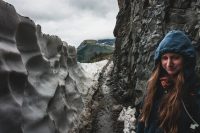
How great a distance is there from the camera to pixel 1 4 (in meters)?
7.24

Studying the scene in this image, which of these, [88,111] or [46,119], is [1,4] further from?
[88,111]

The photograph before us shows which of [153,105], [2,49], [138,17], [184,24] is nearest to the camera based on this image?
[153,105]

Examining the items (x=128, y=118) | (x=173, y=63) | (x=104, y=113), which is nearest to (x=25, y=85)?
(x=173, y=63)

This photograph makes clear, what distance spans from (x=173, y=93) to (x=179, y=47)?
0.53m

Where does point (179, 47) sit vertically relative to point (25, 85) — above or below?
above

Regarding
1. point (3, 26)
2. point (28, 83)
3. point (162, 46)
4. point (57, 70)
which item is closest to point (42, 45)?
point (57, 70)

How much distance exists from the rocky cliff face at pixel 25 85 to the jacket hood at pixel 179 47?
341 centimetres

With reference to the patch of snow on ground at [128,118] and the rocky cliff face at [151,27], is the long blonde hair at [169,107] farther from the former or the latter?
the patch of snow on ground at [128,118]

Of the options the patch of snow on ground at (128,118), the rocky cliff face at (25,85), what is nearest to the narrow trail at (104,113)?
the patch of snow on ground at (128,118)

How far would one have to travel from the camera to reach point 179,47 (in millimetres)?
4082

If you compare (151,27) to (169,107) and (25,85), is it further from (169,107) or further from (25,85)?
(169,107)

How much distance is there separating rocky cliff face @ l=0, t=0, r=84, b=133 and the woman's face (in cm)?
341

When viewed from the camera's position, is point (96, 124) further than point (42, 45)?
Yes

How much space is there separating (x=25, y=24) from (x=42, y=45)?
240 cm
